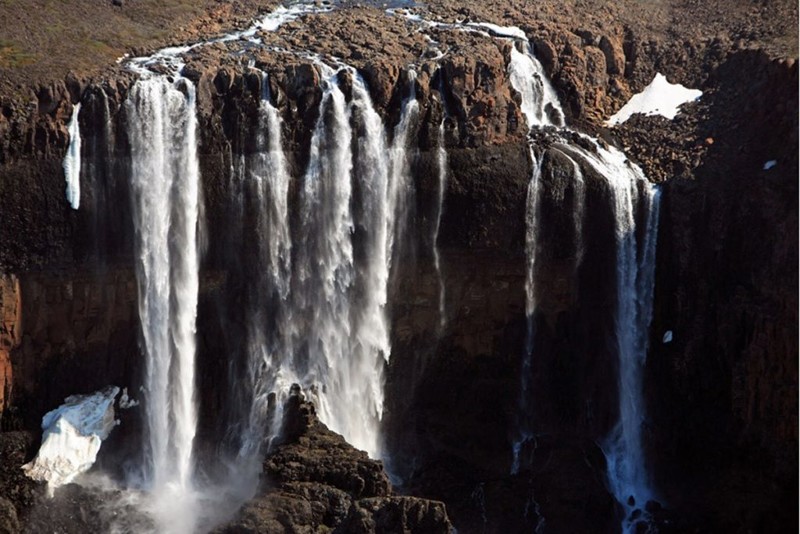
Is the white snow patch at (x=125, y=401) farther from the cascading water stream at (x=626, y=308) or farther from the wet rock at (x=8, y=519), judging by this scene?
the cascading water stream at (x=626, y=308)

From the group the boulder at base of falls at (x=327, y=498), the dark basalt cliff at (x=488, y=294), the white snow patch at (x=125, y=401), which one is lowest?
the boulder at base of falls at (x=327, y=498)

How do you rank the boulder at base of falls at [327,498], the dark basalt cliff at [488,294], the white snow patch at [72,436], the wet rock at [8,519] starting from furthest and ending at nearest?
1. the white snow patch at [72,436]
2. the dark basalt cliff at [488,294]
3. the wet rock at [8,519]
4. the boulder at base of falls at [327,498]

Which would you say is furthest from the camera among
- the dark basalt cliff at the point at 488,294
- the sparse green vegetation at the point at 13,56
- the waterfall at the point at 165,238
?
the sparse green vegetation at the point at 13,56

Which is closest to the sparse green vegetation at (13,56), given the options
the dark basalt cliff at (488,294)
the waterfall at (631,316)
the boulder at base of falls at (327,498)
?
the dark basalt cliff at (488,294)

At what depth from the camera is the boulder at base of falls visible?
148 feet

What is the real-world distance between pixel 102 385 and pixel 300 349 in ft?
24.6

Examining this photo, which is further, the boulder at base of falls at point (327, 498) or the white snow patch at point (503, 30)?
the white snow patch at point (503, 30)

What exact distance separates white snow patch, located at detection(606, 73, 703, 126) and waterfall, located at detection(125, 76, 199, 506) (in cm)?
1783

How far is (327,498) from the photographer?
47094 millimetres

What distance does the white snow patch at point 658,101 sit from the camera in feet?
193

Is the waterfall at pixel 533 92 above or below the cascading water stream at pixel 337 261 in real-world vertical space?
above

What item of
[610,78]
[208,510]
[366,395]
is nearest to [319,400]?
[366,395]

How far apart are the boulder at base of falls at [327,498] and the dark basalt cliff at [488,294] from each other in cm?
43

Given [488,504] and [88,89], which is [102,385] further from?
[488,504]
